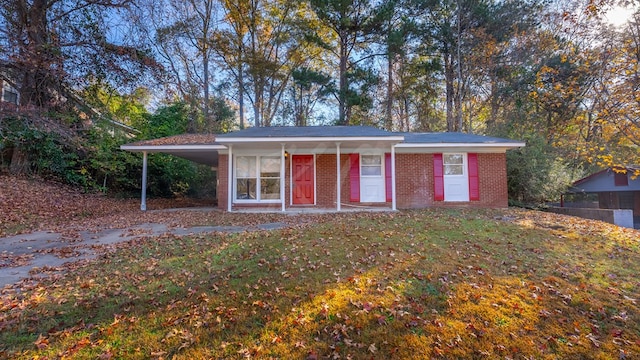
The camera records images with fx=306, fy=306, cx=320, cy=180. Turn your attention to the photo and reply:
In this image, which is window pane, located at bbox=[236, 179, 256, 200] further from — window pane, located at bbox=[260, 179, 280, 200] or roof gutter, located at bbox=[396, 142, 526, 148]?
roof gutter, located at bbox=[396, 142, 526, 148]

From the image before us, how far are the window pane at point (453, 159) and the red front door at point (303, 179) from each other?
5425mm

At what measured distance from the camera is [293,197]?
12.3 metres

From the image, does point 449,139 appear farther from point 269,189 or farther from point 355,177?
point 269,189

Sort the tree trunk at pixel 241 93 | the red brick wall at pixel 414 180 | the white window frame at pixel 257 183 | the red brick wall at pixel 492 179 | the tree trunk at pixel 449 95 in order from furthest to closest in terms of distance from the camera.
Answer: the tree trunk at pixel 241 93
the tree trunk at pixel 449 95
the white window frame at pixel 257 183
the red brick wall at pixel 414 180
the red brick wall at pixel 492 179

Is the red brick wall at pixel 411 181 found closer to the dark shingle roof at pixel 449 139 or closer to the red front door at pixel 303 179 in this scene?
the red front door at pixel 303 179

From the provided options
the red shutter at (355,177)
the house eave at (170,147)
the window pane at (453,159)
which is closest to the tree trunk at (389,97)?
the window pane at (453,159)

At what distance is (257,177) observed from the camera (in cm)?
1245

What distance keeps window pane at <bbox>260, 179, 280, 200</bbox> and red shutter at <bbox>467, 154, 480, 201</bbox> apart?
774cm

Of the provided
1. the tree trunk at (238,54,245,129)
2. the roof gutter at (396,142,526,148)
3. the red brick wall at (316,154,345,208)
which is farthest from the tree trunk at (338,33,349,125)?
the roof gutter at (396,142,526,148)

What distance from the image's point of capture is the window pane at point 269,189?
41.0 ft

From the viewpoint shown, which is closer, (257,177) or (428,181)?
(428,181)

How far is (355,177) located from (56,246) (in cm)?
919

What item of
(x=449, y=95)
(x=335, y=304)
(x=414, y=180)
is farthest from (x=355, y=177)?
(x=449, y=95)

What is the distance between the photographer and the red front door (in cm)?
1224
